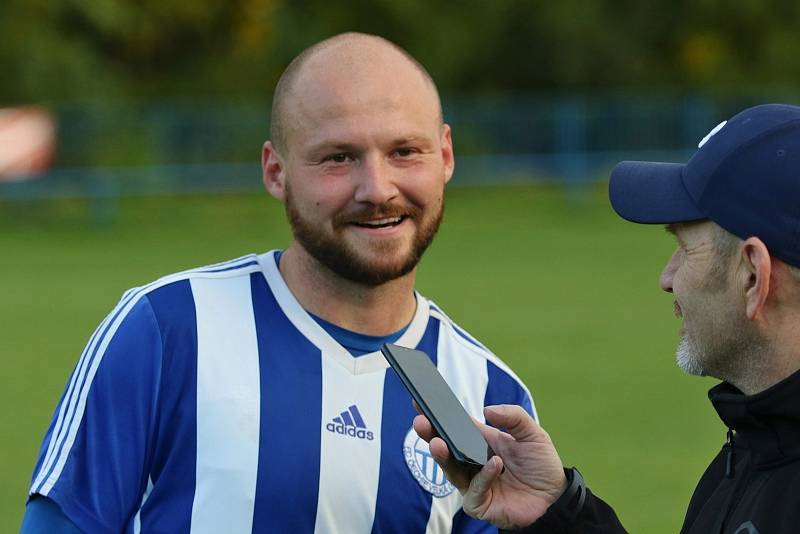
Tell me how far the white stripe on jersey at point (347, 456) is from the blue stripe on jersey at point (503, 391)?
309mm

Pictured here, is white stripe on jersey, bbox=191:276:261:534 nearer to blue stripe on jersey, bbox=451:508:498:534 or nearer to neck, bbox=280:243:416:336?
neck, bbox=280:243:416:336

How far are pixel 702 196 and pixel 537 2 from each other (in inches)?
1125

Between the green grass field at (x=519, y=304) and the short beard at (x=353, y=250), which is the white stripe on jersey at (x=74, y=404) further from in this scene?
the green grass field at (x=519, y=304)

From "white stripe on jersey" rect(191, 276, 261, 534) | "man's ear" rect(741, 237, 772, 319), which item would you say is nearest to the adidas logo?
"white stripe on jersey" rect(191, 276, 261, 534)

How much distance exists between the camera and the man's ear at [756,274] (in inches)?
123

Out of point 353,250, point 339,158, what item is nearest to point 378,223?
point 353,250

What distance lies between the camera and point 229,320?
387 centimetres

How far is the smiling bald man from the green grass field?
4.19 m

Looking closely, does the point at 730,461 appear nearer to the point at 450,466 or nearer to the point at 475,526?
the point at 450,466

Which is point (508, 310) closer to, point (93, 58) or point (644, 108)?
point (644, 108)

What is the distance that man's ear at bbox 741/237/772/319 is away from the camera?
10.3ft

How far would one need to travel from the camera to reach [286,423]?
3.80m

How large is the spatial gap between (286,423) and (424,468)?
381 millimetres

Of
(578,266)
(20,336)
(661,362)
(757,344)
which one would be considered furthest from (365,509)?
(578,266)
